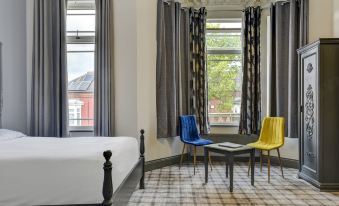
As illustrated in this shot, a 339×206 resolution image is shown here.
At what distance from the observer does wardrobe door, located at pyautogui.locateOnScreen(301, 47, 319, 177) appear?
3.96 meters

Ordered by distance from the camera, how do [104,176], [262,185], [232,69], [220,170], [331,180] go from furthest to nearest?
1. [232,69]
2. [220,170]
3. [262,185]
4. [331,180]
5. [104,176]

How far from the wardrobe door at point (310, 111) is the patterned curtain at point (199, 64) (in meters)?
1.80

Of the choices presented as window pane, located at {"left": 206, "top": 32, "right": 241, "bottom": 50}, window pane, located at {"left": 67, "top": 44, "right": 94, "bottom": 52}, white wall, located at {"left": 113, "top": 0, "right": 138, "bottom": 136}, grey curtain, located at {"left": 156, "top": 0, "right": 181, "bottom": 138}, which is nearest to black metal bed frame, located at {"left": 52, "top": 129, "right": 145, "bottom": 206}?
white wall, located at {"left": 113, "top": 0, "right": 138, "bottom": 136}

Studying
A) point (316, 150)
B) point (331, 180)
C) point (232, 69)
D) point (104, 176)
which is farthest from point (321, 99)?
point (104, 176)

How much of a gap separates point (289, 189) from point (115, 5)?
3.58 meters

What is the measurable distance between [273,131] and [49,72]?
356 centimetres

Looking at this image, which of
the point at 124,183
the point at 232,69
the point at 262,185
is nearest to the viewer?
the point at 124,183

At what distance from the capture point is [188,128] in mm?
5316

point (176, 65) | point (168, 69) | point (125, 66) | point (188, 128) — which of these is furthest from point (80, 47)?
point (188, 128)

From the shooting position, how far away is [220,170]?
5.09 meters

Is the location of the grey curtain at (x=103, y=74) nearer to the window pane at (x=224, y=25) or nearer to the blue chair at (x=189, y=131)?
the blue chair at (x=189, y=131)

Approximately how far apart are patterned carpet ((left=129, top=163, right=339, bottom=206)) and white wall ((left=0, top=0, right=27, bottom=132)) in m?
2.18

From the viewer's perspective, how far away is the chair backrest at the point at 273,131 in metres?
4.65

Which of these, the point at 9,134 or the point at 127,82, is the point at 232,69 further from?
the point at 9,134
